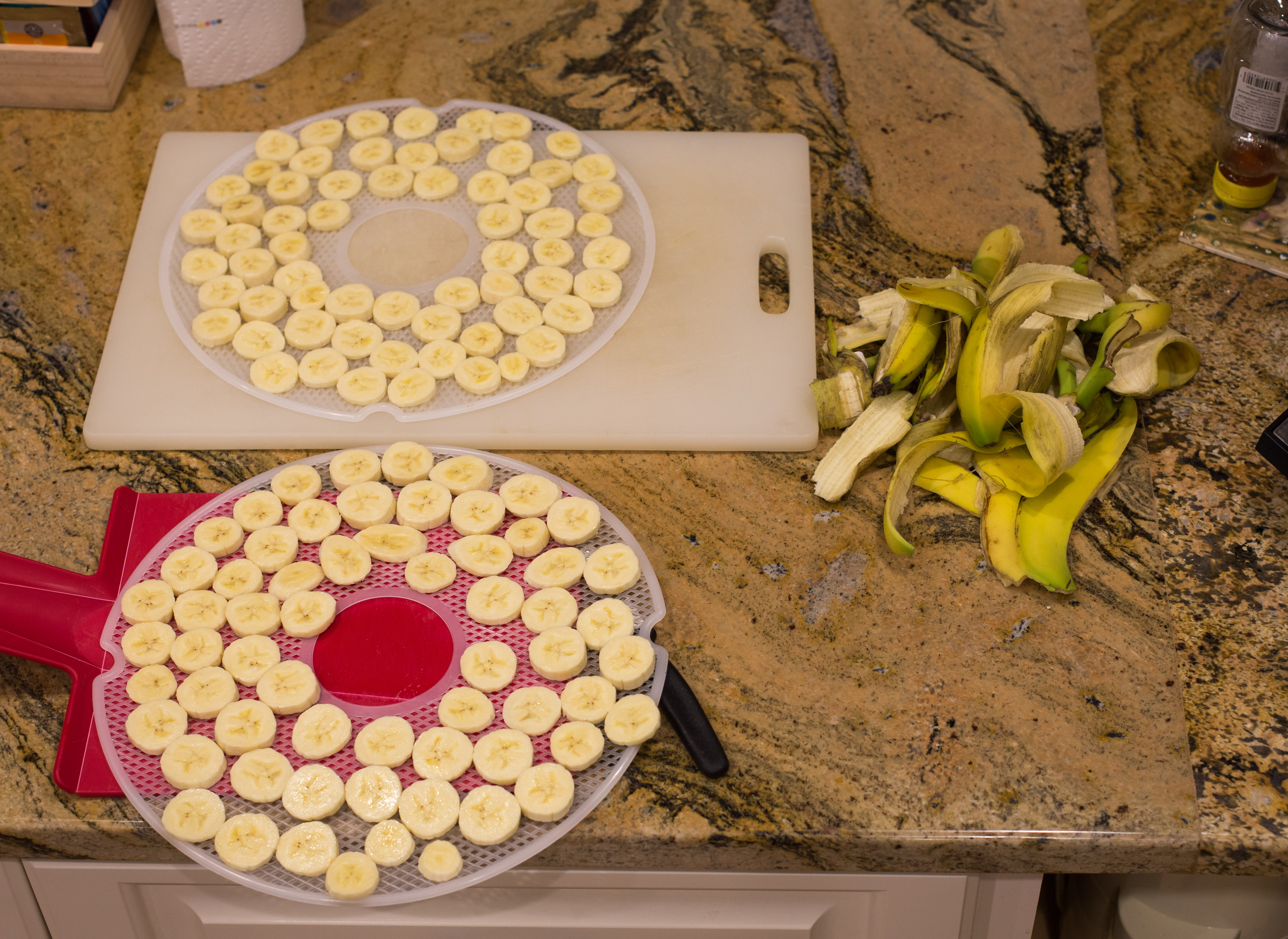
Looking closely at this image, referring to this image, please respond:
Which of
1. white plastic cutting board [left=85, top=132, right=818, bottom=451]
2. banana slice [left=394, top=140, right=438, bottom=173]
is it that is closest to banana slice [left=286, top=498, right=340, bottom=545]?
white plastic cutting board [left=85, top=132, right=818, bottom=451]

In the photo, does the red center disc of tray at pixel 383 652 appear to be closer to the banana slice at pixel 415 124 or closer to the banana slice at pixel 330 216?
the banana slice at pixel 330 216

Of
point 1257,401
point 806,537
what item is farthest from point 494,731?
point 1257,401

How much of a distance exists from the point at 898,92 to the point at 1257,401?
0.69m

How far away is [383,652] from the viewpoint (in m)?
1.16

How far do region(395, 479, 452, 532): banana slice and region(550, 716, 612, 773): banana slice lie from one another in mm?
276

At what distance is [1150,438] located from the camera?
134cm

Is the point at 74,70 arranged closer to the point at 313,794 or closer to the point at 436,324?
the point at 436,324

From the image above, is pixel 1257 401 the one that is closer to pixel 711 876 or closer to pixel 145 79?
pixel 711 876

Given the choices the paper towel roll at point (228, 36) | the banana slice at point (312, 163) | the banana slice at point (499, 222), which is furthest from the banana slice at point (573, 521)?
the paper towel roll at point (228, 36)

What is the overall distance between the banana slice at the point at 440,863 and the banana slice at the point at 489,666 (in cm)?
15

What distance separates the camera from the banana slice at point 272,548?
1.20 m

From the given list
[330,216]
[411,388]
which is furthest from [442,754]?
[330,216]

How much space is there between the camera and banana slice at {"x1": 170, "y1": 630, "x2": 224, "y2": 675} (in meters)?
1.12

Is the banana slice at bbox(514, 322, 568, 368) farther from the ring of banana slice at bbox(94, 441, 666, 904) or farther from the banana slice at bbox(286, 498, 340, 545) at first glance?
the banana slice at bbox(286, 498, 340, 545)
